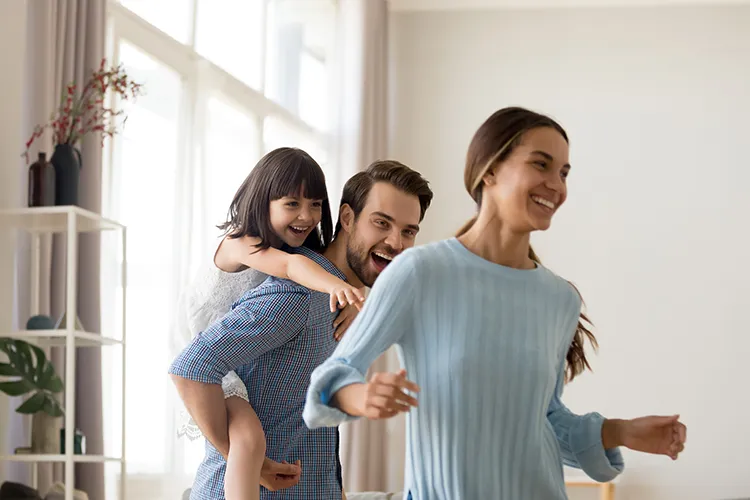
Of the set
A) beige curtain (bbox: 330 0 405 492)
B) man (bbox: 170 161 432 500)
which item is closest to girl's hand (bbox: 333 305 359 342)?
man (bbox: 170 161 432 500)

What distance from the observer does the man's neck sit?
1.90 m

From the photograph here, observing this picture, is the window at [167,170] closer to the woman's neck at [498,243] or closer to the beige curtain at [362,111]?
the beige curtain at [362,111]

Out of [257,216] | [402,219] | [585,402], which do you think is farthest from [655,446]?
[585,402]

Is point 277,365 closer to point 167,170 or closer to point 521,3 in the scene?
point 167,170

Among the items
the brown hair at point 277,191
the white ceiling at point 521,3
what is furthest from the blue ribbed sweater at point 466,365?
the white ceiling at point 521,3

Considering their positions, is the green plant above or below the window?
below

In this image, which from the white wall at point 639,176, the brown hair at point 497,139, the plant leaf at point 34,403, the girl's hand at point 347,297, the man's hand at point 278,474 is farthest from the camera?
the white wall at point 639,176

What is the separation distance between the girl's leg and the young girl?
0.03 meters

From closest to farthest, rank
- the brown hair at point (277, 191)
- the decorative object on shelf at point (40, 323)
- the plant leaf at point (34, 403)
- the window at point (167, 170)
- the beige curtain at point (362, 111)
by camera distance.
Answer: the brown hair at point (277, 191) → the plant leaf at point (34, 403) → the decorative object on shelf at point (40, 323) → the window at point (167, 170) → the beige curtain at point (362, 111)

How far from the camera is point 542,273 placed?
1459mm

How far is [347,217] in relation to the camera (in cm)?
195

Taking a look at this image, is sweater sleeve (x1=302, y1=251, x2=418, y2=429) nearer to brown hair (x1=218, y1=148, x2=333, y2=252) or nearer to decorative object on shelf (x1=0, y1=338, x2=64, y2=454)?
brown hair (x1=218, y1=148, x2=333, y2=252)

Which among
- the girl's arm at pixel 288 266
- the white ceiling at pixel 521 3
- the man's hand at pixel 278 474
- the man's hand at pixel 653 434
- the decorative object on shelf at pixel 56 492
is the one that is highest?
the white ceiling at pixel 521 3

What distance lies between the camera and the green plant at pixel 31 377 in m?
2.51
